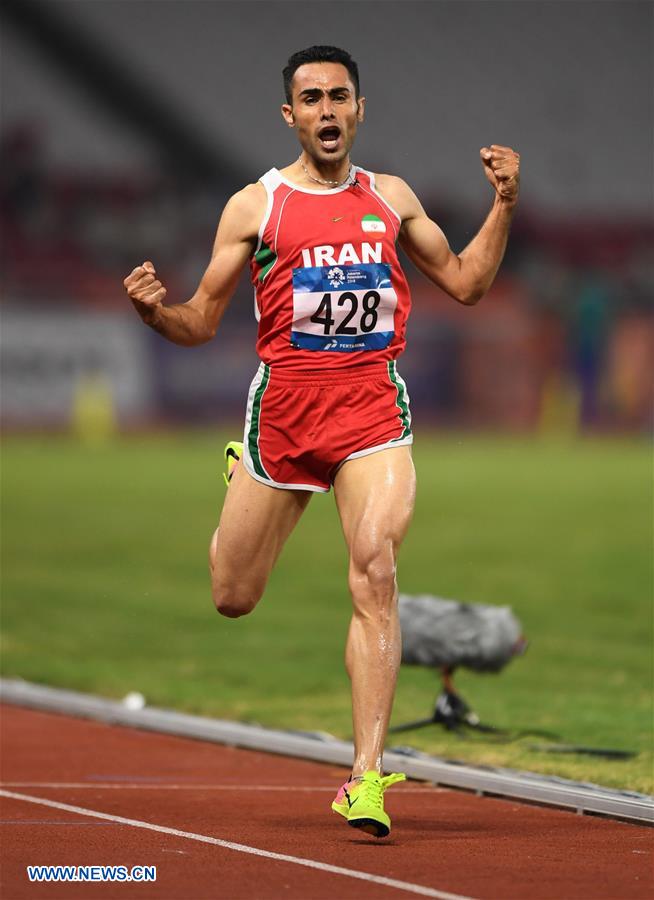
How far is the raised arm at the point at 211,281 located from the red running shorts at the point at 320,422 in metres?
0.31

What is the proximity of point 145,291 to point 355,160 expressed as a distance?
42.8 metres

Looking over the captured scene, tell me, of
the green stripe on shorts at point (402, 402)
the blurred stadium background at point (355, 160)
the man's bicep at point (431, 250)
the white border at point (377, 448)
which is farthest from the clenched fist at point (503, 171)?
the blurred stadium background at point (355, 160)

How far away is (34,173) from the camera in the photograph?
45312 millimetres

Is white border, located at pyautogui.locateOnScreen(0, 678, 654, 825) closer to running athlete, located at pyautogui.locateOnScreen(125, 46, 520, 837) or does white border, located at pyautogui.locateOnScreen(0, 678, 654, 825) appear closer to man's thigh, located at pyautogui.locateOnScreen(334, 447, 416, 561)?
running athlete, located at pyautogui.locateOnScreen(125, 46, 520, 837)

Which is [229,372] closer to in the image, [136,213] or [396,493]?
[136,213]

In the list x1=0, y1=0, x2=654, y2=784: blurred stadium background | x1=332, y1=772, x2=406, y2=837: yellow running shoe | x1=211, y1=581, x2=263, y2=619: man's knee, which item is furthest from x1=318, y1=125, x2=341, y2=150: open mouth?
x1=0, y1=0, x2=654, y2=784: blurred stadium background

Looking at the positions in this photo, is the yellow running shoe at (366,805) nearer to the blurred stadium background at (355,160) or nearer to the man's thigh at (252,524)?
the man's thigh at (252,524)

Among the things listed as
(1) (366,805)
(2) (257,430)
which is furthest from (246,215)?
(1) (366,805)

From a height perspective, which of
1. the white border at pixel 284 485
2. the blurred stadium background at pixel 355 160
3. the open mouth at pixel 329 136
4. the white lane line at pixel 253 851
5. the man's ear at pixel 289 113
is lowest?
the white lane line at pixel 253 851

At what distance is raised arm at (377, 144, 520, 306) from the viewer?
20.2 feet

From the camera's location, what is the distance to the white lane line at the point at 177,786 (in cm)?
688

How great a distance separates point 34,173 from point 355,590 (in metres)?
41.1

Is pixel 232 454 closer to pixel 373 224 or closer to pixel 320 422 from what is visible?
pixel 320 422

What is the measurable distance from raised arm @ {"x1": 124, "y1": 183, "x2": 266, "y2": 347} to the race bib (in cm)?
26
